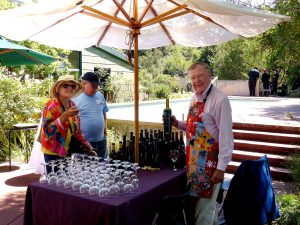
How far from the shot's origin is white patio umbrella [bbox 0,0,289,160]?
3.01m

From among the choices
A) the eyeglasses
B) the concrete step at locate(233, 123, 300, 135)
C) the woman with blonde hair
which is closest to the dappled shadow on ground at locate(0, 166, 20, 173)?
the woman with blonde hair

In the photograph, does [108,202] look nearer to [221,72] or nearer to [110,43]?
[110,43]

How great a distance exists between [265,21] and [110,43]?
244 cm

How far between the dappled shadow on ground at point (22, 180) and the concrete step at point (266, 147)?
4.08 metres

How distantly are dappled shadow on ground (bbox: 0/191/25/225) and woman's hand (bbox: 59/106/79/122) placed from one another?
1873mm

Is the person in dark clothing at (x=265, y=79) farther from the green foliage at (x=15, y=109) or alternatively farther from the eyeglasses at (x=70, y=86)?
the eyeglasses at (x=70, y=86)

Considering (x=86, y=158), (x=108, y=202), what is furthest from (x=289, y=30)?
(x=108, y=202)

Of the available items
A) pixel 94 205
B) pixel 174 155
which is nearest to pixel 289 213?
pixel 174 155

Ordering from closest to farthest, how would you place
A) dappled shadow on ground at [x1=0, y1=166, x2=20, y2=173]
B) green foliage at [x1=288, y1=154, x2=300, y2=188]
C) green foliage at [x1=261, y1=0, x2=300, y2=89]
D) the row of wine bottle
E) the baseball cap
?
the row of wine bottle
the baseball cap
green foliage at [x1=261, y1=0, x2=300, y2=89]
green foliage at [x1=288, y1=154, x2=300, y2=188]
dappled shadow on ground at [x1=0, y1=166, x2=20, y2=173]

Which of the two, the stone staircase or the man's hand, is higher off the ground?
the man's hand

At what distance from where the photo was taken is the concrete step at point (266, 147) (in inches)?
262

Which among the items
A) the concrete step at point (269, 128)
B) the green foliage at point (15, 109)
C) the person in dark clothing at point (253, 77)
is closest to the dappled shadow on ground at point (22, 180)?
the green foliage at point (15, 109)

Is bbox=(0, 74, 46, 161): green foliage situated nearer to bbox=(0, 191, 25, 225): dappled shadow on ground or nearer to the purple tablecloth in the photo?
bbox=(0, 191, 25, 225): dappled shadow on ground

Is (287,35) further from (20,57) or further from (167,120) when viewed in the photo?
(20,57)
